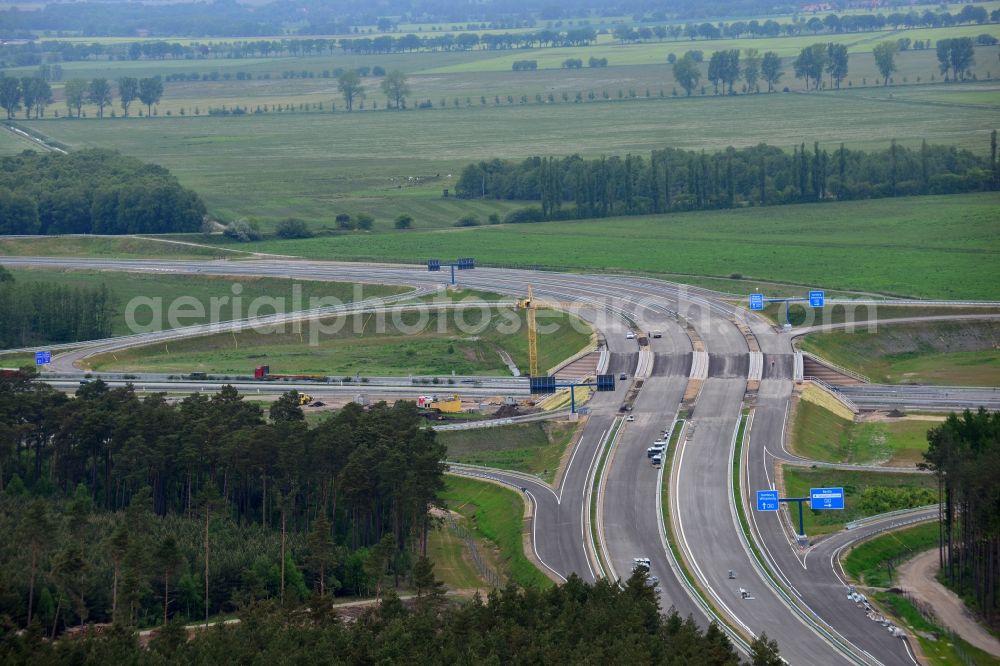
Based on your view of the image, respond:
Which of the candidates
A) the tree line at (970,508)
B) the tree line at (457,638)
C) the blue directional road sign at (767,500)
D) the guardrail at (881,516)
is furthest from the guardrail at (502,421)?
the tree line at (457,638)

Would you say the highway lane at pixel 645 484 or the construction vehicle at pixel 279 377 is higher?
the construction vehicle at pixel 279 377

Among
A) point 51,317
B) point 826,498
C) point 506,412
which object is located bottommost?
point 826,498

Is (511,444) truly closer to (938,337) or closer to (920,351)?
(920,351)

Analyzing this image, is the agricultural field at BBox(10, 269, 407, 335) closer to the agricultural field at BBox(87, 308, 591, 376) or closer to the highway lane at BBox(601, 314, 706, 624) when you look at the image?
the agricultural field at BBox(87, 308, 591, 376)

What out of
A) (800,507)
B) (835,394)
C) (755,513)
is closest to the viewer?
(800,507)

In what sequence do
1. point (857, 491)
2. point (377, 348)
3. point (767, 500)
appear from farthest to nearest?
point (377, 348) → point (857, 491) → point (767, 500)

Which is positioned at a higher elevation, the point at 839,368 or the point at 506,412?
the point at 839,368

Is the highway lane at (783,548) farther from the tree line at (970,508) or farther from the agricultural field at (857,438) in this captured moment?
the tree line at (970,508)

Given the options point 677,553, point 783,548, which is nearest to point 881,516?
point 783,548
